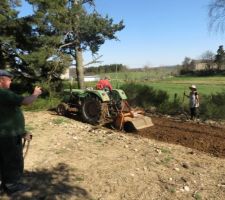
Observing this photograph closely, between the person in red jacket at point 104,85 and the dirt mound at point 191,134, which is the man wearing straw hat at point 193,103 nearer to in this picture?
the dirt mound at point 191,134

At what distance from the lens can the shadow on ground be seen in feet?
17.8

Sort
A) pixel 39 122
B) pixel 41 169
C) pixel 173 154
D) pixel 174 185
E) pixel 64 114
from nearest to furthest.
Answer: pixel 174 185
pixel 41 169
pixel 173 154
pixel 39 122
pixel 64 114

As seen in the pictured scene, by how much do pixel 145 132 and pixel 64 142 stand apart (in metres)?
2.87

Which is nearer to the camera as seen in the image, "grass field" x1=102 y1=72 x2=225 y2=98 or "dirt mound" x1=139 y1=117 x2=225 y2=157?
"dirt mound" x1=139 y1=117 x2=225 y2=157

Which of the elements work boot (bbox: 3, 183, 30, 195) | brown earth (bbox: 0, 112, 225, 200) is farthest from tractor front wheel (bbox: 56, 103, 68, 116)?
work boot (bbox: 3, 183, 30, 195)

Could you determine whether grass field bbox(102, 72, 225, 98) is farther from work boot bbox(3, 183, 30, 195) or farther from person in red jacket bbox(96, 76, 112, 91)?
work boot bbox(3, 183, 30, 195)

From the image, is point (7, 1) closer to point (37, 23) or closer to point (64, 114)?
point (37, 23)

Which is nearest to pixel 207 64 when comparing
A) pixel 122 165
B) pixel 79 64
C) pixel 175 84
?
pixel 175 84

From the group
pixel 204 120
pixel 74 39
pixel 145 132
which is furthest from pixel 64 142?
pixel 74 39

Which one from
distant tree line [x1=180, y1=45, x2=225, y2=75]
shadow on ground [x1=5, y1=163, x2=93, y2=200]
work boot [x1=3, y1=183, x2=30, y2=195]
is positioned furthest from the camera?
distant tree line [x1=180, y1=45, x2=225, y2=75]

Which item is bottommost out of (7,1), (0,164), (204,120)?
(204,120)

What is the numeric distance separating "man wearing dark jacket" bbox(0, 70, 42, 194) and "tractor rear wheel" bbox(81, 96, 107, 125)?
6.48 m

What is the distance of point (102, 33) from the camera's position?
743 inches

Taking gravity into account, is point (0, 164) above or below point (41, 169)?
above
